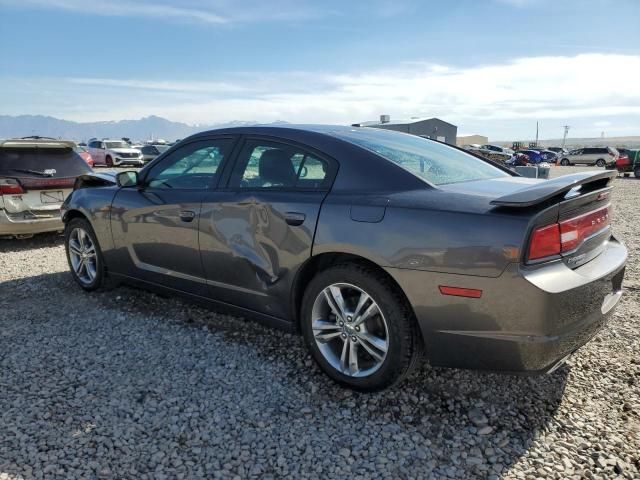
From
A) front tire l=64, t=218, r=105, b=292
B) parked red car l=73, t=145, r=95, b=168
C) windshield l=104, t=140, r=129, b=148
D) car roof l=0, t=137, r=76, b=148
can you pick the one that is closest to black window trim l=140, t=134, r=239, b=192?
front tire l=64, t=218, r=105, b=292

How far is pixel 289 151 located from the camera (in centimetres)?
309

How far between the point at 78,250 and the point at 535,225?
4159 millimetres

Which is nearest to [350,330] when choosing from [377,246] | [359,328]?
[359,328]

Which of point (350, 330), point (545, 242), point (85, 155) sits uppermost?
point (85, 155)

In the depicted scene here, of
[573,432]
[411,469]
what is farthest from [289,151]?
[573,432]

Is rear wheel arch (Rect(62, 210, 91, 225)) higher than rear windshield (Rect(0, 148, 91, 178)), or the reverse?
rear windshield (Rect(0, 148, 91, 178))

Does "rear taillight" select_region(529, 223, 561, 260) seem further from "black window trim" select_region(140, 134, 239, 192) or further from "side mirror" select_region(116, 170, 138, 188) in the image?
"side mirror" select_region(116, 170, 138, 188)

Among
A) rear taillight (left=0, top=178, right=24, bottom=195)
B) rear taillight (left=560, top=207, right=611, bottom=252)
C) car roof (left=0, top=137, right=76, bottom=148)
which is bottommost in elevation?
rear taillight (left=560, top=207, right=611, bottom=252)

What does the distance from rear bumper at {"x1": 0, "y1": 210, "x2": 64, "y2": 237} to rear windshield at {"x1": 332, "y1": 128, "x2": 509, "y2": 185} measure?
4.87m

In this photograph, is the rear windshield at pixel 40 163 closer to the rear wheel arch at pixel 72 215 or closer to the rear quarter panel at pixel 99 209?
the rear wheel arch at pixel 72 215

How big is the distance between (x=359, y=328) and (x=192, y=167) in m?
1.86

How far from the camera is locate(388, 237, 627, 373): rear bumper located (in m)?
2.18

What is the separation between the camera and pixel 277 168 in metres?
3.12

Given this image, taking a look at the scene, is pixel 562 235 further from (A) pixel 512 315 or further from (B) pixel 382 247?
(B) pixel 382 247
